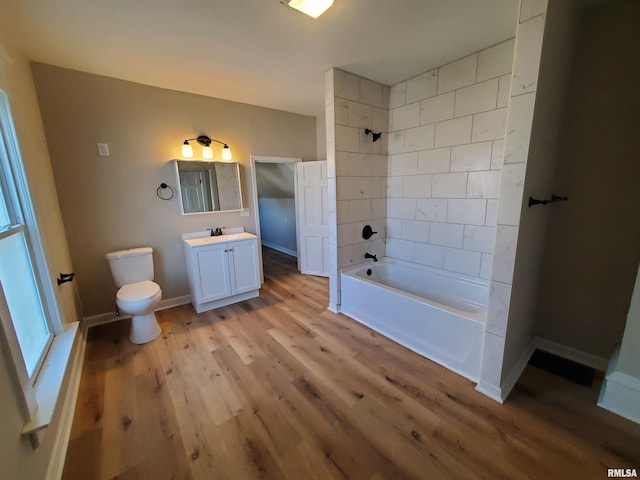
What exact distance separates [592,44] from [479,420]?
2.50 metres

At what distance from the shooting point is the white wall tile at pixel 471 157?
2154mm

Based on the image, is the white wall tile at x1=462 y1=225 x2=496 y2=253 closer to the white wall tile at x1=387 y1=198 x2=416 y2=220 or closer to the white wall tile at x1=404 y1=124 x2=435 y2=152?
the white wall tile at x1=387 y1=198 x2=416 y2=220

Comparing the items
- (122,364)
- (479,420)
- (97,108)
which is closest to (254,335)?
(122,364)

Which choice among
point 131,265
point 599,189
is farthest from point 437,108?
point 131,265

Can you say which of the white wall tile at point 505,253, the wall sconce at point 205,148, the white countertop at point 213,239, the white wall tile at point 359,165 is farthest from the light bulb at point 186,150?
the white wall tile at point 505,253

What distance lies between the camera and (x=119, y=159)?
2.49m

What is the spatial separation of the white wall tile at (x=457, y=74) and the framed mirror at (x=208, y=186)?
7.88 ft

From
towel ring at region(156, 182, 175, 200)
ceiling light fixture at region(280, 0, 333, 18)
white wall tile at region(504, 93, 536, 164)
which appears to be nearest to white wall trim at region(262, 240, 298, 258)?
towel ring at region(156, 182, 175, 200)

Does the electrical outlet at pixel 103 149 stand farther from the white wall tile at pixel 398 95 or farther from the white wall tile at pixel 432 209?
the white wall tile at pixel 432 209

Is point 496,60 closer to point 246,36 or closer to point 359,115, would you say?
point 359,115

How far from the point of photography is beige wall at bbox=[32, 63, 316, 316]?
88.9 inches

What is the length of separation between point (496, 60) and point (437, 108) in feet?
1.70

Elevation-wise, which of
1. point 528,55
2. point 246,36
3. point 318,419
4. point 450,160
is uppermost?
point 246,36

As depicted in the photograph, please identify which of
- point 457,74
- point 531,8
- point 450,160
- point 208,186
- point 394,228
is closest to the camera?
point 531,8
